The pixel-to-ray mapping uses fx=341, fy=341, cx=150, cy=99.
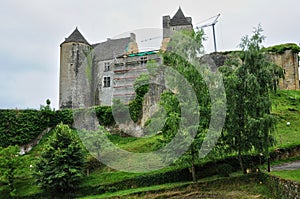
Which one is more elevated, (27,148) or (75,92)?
(75,92)

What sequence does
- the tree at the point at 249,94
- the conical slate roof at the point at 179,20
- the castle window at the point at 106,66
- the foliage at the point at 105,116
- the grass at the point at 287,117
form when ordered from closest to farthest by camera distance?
the tree at the point at 249,94
the grass at the point at 287,117
the foliage at the point at 105,116
the castle window at the point at 106,66
the conical slate roof at the point at 179,20

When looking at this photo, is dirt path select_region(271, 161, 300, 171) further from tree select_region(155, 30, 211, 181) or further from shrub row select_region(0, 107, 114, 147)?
shrub row select_region(0, 107, 114, 147)

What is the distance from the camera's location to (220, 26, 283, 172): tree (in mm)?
19297

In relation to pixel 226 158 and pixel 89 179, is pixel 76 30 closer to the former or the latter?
pixel 89 179

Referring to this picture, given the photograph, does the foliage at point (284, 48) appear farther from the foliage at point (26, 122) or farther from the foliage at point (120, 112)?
the foliage at point (26, 122)

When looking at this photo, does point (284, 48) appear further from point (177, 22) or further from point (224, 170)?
point (224, 170)

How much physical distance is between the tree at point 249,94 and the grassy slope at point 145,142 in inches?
105

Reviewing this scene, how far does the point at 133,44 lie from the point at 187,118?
2751 centimetres

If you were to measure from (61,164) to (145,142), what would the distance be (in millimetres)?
8383

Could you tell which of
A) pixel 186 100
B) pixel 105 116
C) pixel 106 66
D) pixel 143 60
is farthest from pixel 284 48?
pixel 186 100

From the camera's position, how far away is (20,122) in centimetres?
3669

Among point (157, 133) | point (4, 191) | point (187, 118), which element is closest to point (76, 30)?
point (157, 133)

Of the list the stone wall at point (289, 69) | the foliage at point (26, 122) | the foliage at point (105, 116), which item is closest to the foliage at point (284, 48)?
the stone wall at point (289, 69)

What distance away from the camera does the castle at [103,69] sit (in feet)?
139
